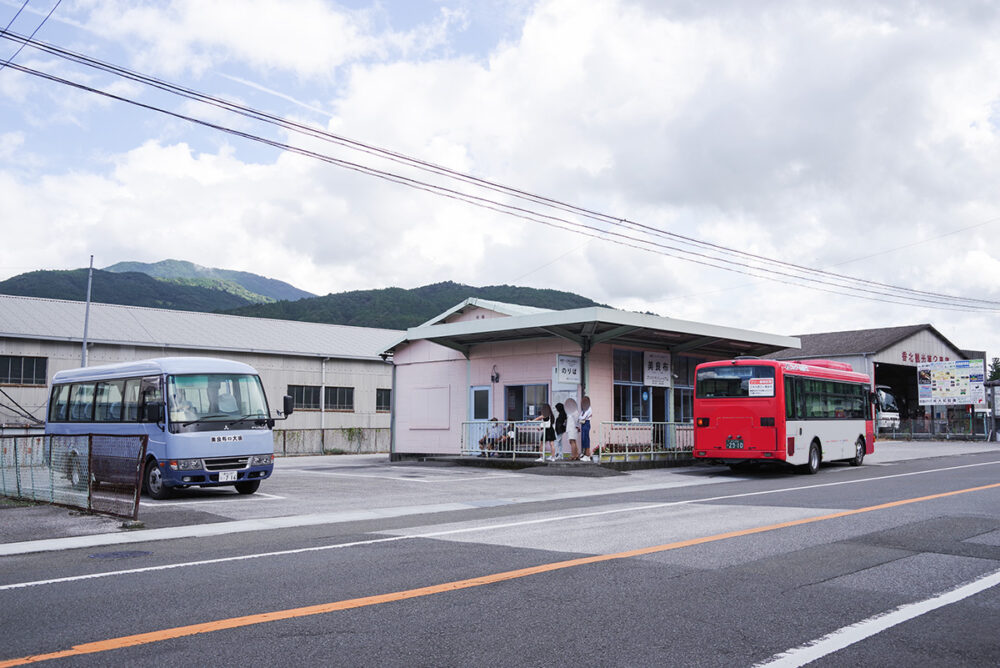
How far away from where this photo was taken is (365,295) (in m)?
95.2

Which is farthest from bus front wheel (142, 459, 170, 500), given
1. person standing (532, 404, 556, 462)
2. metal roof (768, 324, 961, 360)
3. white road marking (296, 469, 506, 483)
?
metal roof (768, 324, 961, 360)

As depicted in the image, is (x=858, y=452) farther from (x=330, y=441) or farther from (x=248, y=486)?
(x=330, y=441)

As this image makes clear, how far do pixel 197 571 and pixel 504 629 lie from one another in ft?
Answer: 12.6

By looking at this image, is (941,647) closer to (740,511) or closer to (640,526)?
(640,526)

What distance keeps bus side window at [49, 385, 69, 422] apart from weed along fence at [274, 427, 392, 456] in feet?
55.0

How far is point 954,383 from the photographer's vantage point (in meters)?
45.9

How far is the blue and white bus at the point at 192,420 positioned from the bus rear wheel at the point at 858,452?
60.4 ft

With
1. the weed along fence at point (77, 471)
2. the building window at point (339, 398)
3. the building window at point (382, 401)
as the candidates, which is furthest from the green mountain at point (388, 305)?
the weed along fence at point (77, 471)

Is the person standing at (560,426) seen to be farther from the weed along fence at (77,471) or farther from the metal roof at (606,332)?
the weed along fence at (77,471)

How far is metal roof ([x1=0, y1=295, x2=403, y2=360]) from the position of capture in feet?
115

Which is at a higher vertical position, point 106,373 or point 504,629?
point 106,373

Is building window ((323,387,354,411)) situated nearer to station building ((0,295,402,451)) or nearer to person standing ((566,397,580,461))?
station building ((0,295,402,451))

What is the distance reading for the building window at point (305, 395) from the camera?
41000mm

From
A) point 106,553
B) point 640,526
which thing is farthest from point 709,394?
point 106,553
